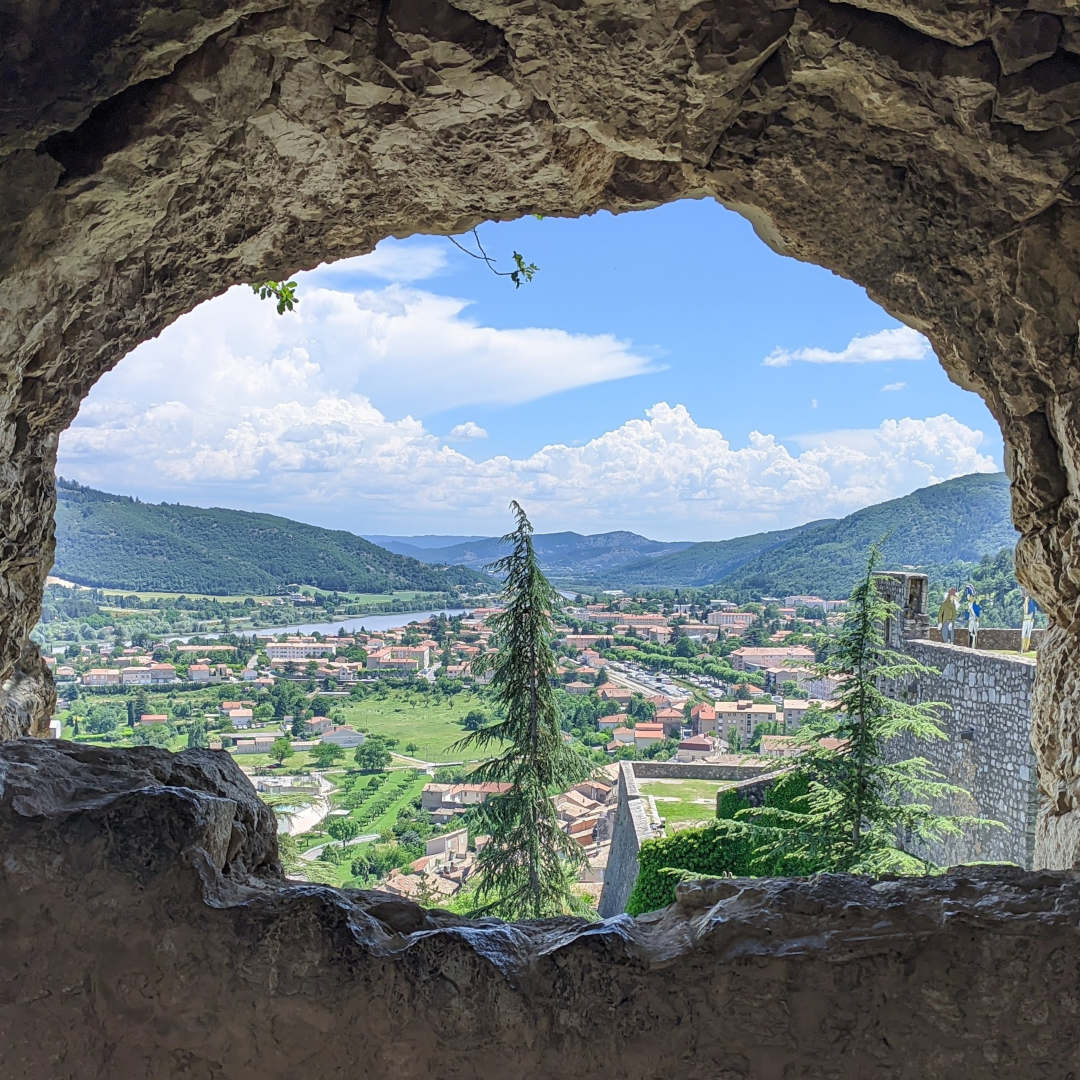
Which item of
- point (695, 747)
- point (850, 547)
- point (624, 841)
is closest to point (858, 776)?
point (624, 841)

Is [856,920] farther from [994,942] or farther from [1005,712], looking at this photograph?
[1005,712]

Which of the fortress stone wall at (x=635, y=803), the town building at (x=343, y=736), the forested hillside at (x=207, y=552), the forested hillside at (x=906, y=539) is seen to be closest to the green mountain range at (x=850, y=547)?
the forested hillside at (x=906, y=539)

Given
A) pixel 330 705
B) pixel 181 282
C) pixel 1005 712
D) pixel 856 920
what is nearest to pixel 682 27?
pixel 181 282

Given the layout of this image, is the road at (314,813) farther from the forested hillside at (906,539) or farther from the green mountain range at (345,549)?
the forested hillside at (906,539)

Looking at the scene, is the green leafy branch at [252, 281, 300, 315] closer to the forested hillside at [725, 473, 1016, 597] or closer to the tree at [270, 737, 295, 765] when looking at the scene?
the tree at [270, 737, 295, 765]

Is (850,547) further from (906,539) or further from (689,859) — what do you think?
(689,859)
